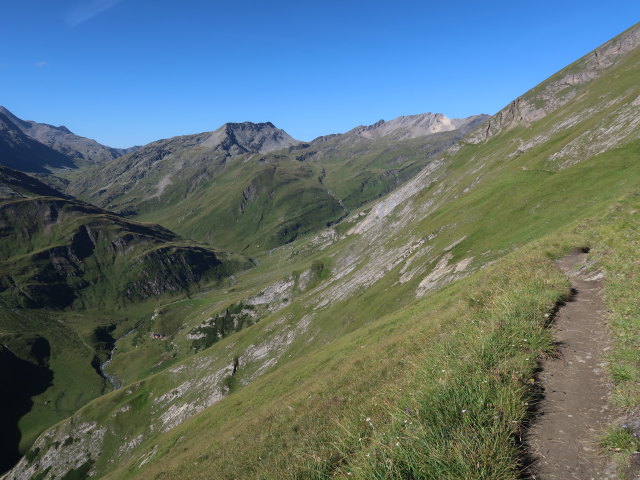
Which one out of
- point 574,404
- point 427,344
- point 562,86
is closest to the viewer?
point 574,404

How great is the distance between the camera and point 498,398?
279 inches

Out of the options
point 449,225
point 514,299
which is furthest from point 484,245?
point 514,299

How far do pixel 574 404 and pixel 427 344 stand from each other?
755cm

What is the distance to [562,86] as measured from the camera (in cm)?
17862

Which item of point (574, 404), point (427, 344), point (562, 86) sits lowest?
point (427, 344)

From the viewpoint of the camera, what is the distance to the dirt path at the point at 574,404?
19.5ft

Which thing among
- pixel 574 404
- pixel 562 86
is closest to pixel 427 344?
pixel 574 404

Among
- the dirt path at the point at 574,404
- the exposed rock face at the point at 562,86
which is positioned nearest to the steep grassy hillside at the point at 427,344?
the dirt path at the point at 574,404

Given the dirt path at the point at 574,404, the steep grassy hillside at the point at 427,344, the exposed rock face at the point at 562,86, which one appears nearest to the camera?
the dirt path at the point at 574,404

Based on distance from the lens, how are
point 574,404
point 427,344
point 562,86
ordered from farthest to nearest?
point 562,86 < point 427,344 < point 574,404

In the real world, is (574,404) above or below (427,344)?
above

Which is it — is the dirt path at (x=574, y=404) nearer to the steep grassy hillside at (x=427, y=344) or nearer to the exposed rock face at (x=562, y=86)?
the steep grassy hillside at (x=427, y=344)

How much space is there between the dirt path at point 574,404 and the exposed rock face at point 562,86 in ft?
634

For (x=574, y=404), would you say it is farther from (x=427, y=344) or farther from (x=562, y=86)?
(x=562, y=86)
